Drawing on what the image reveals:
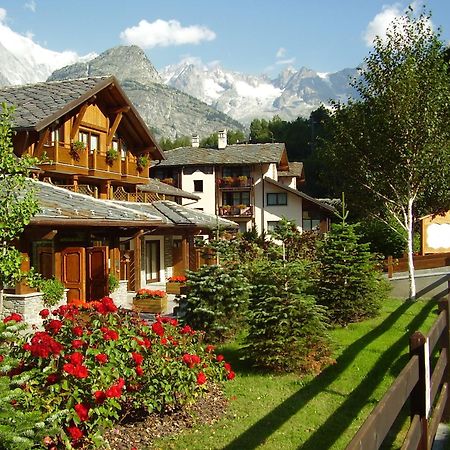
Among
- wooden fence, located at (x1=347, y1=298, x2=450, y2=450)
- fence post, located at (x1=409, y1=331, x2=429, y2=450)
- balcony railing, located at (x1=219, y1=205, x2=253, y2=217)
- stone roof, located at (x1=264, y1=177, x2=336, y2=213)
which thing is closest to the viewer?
wooden fence, located at (x1=347, y1=298, x2=450, y2=450)

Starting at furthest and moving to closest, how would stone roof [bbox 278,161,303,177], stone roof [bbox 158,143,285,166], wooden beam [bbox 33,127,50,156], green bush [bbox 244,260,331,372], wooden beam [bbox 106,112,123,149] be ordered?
1. stone roof [bbox 278,161,303,177]
2. stone roof [bbox 158,143,285,166]
3. wooden beam [bbox 106,112,123,149]
4. wooden beam [bbox 33,127,50,156]
5. green bush [bbox 244,260,331,372]

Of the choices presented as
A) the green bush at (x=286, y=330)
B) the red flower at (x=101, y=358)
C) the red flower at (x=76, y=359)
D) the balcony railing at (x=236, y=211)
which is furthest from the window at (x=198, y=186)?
the red flower at (x=76, y=359)

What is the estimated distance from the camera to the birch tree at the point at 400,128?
53.7ft

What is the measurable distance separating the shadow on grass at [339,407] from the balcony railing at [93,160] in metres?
12.6

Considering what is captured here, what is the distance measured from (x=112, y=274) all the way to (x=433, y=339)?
15.5 m

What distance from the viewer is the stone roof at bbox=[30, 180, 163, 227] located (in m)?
14.2

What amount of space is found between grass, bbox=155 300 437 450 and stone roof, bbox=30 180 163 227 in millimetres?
5521

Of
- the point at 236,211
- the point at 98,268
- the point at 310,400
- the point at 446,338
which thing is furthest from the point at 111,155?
the point at 236,211

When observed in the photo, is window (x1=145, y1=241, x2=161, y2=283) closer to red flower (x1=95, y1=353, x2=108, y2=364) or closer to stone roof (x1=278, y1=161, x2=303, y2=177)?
red flower (x1=95, y1=353, x2=108, y2=364)

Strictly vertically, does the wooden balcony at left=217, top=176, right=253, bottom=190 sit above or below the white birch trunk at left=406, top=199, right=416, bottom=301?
above

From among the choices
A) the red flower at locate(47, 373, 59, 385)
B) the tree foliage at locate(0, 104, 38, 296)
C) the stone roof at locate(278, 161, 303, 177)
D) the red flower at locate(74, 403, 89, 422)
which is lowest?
the red flower at locate(74, 403, 89, 422)

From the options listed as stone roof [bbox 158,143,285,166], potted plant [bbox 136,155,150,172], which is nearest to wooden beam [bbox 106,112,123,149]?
potted plant [bbox 136,155,150,172]

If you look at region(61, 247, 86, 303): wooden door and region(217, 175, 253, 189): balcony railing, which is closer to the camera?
region(61, 247, 86, 303): wooden door

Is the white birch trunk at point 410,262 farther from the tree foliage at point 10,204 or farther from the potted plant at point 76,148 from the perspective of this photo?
the potted plant at point 76,148
